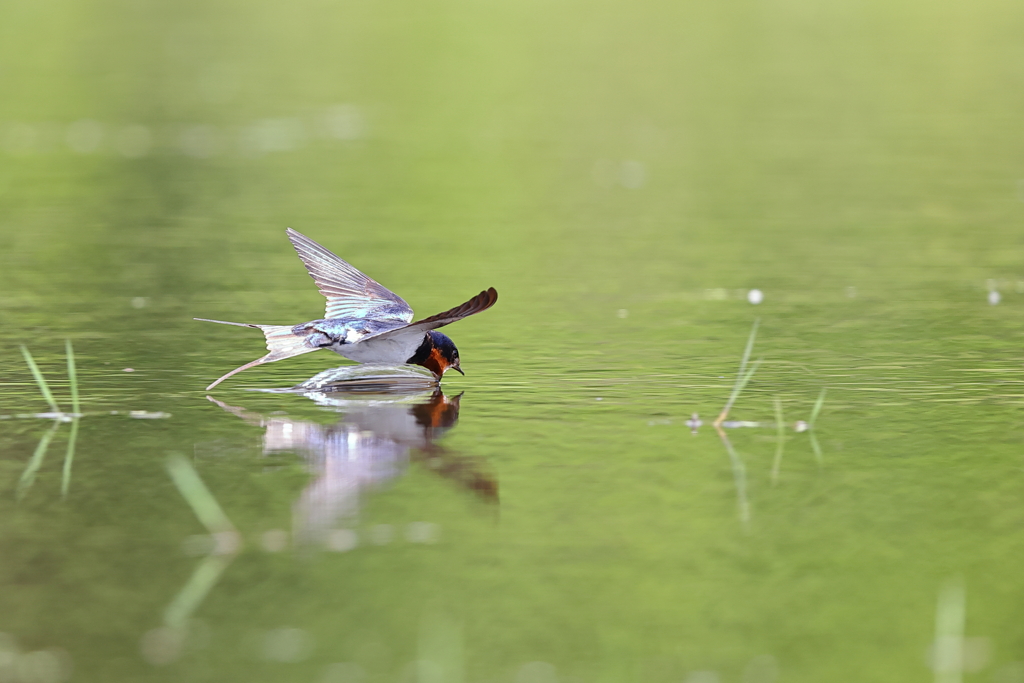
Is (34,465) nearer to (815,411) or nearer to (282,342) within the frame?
(282,342)

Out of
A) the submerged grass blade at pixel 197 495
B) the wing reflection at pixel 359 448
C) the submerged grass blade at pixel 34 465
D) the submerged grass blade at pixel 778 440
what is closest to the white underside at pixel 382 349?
the wing reflection at pixel 359 448

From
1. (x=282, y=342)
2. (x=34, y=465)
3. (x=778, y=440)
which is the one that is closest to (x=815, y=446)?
(x=778, y=440)

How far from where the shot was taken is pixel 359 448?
247 inches

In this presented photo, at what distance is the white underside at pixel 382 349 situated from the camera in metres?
6.97

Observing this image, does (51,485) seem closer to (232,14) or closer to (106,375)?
(106,375)

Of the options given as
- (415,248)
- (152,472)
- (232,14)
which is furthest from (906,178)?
(232,14)

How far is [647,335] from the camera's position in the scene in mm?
8547

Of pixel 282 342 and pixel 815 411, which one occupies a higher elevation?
pixel 282 342

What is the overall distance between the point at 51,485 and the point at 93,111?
13933 mm

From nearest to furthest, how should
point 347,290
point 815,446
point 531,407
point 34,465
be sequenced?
point 34,465 < point 815,446 < point 531,407 < point 347,290

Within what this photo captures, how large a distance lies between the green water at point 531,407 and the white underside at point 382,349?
0.72 ft

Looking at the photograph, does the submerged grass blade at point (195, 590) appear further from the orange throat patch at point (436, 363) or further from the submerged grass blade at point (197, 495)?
the orange throat patch at point (436, 363)

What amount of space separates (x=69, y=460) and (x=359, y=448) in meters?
1.07

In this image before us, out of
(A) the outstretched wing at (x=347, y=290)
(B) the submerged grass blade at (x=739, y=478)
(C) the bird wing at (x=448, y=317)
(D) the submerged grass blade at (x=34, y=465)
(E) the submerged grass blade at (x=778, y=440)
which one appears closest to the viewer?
(B) the submerged grass blade at (x=739, y=478)
